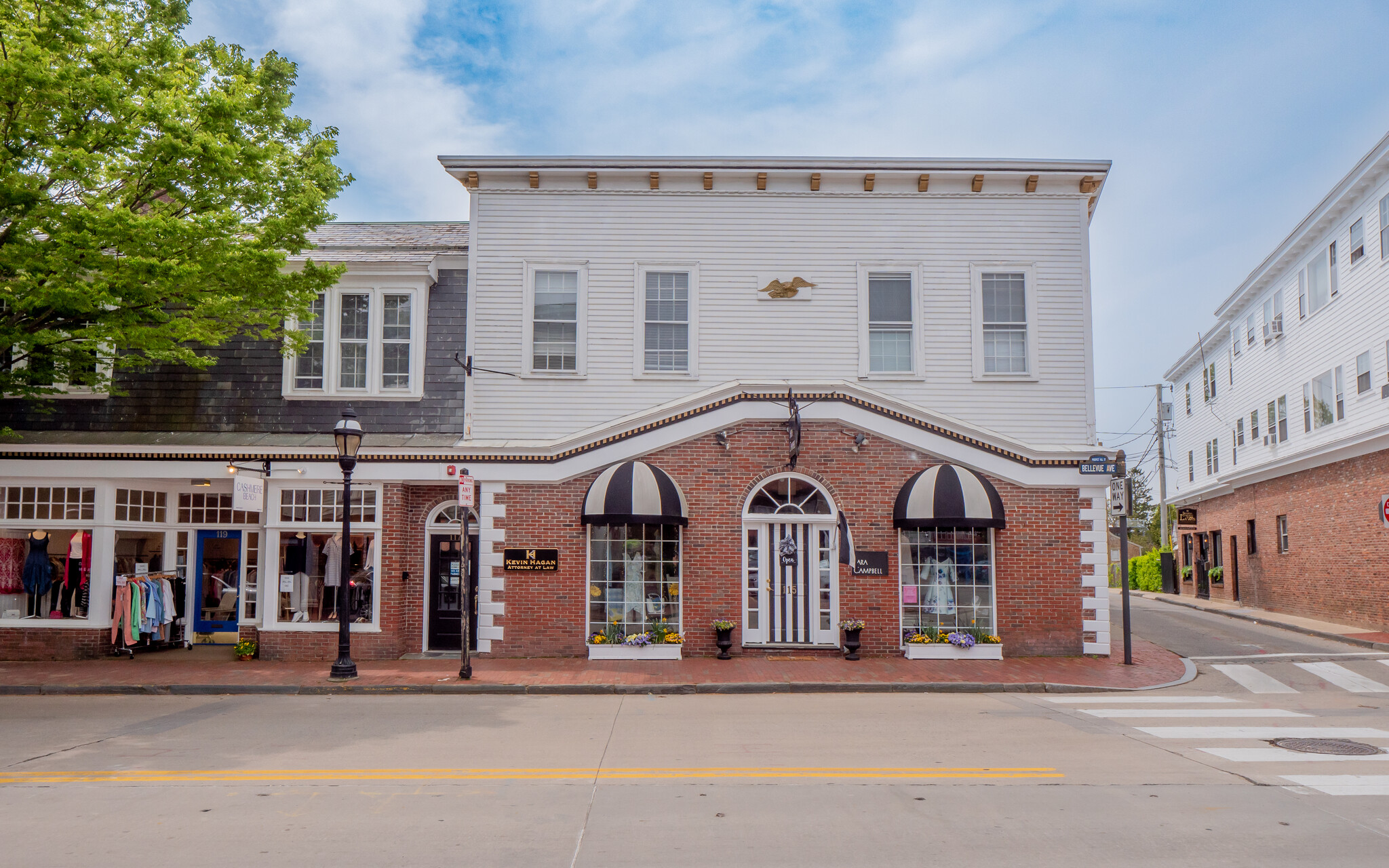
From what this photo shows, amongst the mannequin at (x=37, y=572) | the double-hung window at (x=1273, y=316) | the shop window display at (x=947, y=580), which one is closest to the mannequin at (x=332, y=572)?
the mannequin at (x=37, y=572)

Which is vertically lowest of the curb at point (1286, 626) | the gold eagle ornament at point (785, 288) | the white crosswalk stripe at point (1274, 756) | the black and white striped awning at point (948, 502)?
the curb at point (1286, 626)

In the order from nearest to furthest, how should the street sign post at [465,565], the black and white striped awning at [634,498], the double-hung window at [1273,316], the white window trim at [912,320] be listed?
the street sign post at [465,565], the black and white striped awning at [634,498], the white window trim at [912,320], the double-hung window at [1273,316]

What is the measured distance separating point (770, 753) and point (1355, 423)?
21.7m

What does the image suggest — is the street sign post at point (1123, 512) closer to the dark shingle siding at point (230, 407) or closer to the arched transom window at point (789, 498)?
the arched transom window at point (789, 498)

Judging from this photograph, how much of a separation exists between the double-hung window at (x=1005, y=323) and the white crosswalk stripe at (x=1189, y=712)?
746 cm

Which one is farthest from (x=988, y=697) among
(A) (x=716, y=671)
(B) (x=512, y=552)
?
(B) (x=512, y=552)

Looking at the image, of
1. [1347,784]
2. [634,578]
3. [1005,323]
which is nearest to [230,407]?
[634,578]

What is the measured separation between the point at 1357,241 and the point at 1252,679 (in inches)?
563

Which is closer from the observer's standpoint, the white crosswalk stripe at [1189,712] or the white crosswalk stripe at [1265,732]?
the white crosswalk stripe at [1265,732]

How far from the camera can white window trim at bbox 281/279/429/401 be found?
17359mm

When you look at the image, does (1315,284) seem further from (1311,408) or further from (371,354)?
(371,354)

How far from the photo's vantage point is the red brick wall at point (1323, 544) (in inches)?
856

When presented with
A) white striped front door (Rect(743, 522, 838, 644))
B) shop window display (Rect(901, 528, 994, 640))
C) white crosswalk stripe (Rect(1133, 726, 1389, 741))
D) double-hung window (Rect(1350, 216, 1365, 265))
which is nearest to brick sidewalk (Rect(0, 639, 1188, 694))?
white striped front door (Rect(743, 522, 838, 644))

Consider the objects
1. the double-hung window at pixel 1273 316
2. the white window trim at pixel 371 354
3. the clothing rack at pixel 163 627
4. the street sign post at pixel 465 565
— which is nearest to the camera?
the street sign post at pixel 465 565
